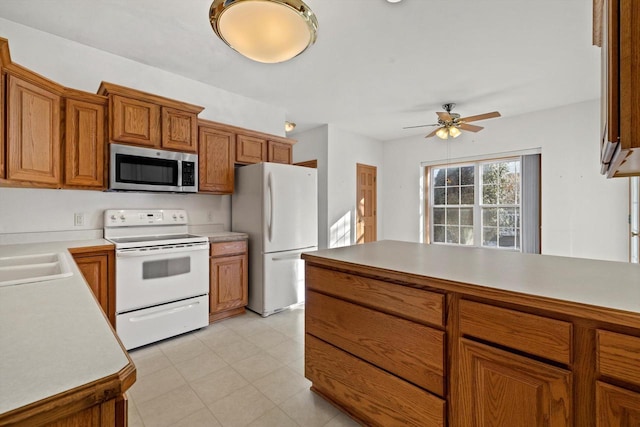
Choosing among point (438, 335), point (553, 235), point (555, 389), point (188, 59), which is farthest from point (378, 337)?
point (553, 235)

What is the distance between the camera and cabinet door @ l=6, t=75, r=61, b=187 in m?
1.99

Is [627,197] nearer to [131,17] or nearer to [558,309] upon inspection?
[558,309]

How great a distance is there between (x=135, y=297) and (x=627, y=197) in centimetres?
576

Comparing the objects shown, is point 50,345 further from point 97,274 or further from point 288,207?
point 288,207

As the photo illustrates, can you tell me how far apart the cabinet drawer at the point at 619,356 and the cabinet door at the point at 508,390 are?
0.37 feet

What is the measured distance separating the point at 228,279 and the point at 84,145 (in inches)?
70.9

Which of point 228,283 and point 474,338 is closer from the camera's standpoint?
point 474,338

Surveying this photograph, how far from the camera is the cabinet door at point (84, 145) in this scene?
243 centimetres

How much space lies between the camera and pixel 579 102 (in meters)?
4.13

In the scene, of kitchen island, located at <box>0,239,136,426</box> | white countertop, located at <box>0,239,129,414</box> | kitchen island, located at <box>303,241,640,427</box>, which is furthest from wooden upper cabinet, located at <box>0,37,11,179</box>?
kitchen island, located at <box>303,241,640,427</box>

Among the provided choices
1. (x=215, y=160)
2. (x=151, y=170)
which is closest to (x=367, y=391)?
(x=151, y=170)

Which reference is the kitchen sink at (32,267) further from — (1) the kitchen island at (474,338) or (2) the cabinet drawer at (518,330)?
(2) the cabinet drawer at (518,330)

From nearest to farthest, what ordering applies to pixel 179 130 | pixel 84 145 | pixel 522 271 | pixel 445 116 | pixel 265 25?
1. pixel 522 271
2. pixel 265 25
3. pixel 84 145
4. pixel 179 130
5. pixel 445 116

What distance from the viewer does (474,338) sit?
118cm
